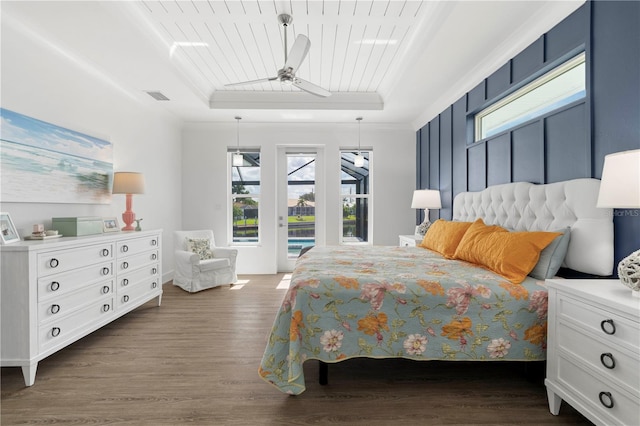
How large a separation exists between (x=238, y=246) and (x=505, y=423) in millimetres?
4396

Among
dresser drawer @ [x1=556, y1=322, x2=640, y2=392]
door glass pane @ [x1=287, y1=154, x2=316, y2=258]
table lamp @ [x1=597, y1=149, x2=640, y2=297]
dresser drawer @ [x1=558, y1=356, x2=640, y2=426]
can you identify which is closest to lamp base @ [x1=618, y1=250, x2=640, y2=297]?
table lamp @ [x1=597, y1=149, x2=640, y2=297]

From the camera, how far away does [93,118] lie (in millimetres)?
3170

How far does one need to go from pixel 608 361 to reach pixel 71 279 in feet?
10.6

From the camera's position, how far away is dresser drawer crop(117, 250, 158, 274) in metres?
2.82

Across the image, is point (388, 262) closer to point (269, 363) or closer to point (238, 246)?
point (269, 363)

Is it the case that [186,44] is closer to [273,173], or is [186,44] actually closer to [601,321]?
[273,173]

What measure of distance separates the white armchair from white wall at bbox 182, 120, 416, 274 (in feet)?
2.54

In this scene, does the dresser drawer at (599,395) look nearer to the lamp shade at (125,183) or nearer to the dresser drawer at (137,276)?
the dresser drawer at (137,276)

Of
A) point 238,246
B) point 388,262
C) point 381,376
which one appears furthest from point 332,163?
point 381,376

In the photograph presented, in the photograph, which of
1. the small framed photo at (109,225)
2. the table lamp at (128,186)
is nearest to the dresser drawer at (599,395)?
the small framed photo at (109,225)

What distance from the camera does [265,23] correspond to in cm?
270

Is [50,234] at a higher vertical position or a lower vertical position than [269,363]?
higher

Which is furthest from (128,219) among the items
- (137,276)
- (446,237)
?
(446,237)

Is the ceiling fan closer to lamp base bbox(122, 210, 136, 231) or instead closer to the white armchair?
lamp base bbox(122, 210, 136, 231)
